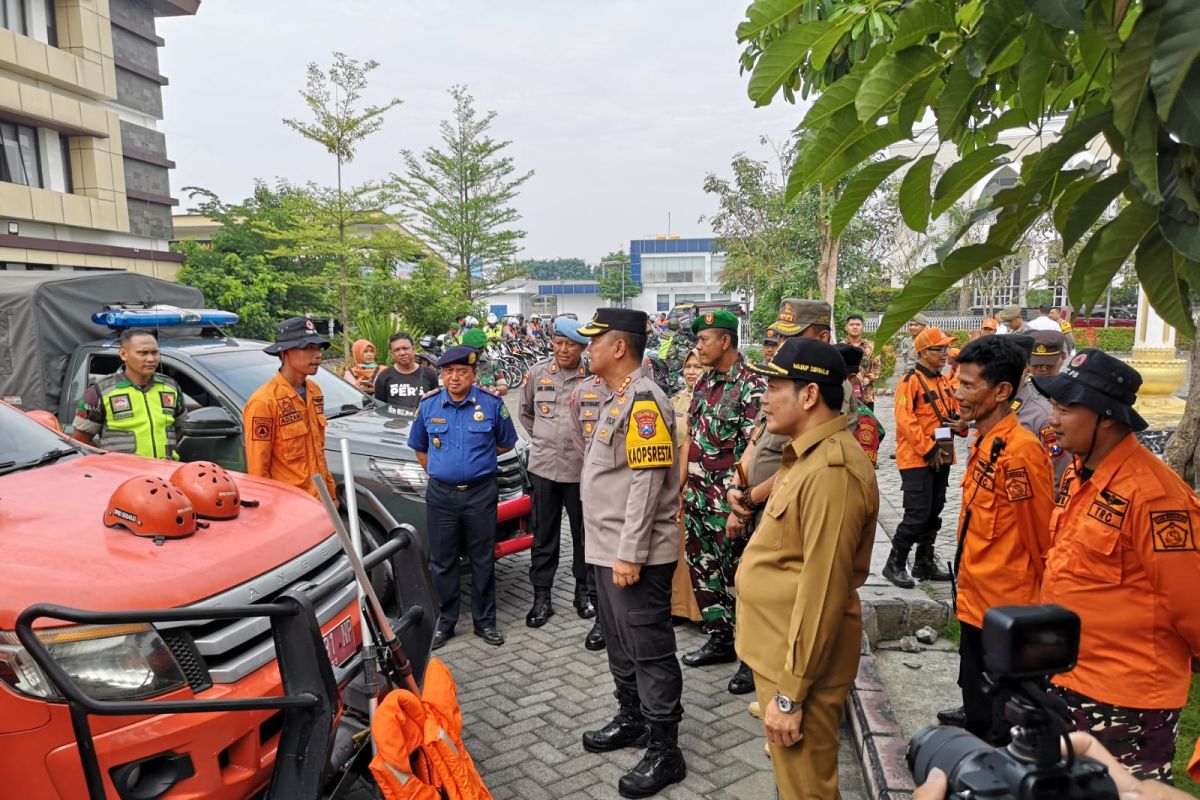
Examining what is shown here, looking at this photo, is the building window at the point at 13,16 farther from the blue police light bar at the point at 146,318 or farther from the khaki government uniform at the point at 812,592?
the khaki government uniform at the point at 812,592

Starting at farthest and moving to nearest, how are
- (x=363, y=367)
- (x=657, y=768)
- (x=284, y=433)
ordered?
(x=363, y=367) → (x=284, y=433) → (x=657, y=768)

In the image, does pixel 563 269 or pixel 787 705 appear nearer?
pixel 787 705

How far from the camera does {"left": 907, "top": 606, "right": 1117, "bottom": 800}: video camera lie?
1.09 metres

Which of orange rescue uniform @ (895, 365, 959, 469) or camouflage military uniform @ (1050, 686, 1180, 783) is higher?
orange rescue uniform @ (895, 365, 959, 469)

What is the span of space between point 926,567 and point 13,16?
927 inches

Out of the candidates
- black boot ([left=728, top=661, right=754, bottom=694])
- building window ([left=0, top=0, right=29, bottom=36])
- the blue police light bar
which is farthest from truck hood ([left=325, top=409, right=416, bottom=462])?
building window ([left=0, top=0, right=29, bottom=36])

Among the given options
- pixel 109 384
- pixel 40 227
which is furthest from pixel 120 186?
pixel 109 384

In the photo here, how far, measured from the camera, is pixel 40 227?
19812 mm

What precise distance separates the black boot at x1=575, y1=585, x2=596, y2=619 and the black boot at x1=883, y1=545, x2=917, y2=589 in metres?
1.97

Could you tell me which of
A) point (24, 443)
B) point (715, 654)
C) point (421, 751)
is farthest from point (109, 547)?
point (715, 654)

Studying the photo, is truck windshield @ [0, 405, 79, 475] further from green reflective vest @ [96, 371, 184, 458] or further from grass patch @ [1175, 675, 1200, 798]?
grass patch @ [1175, 675, 1200, 798]

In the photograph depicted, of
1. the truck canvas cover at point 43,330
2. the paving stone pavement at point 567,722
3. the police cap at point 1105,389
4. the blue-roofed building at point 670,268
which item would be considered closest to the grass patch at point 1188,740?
the paving stone pavement at point 567,722

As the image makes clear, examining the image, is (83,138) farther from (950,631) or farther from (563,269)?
(563,269)

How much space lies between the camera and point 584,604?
5.26 m
